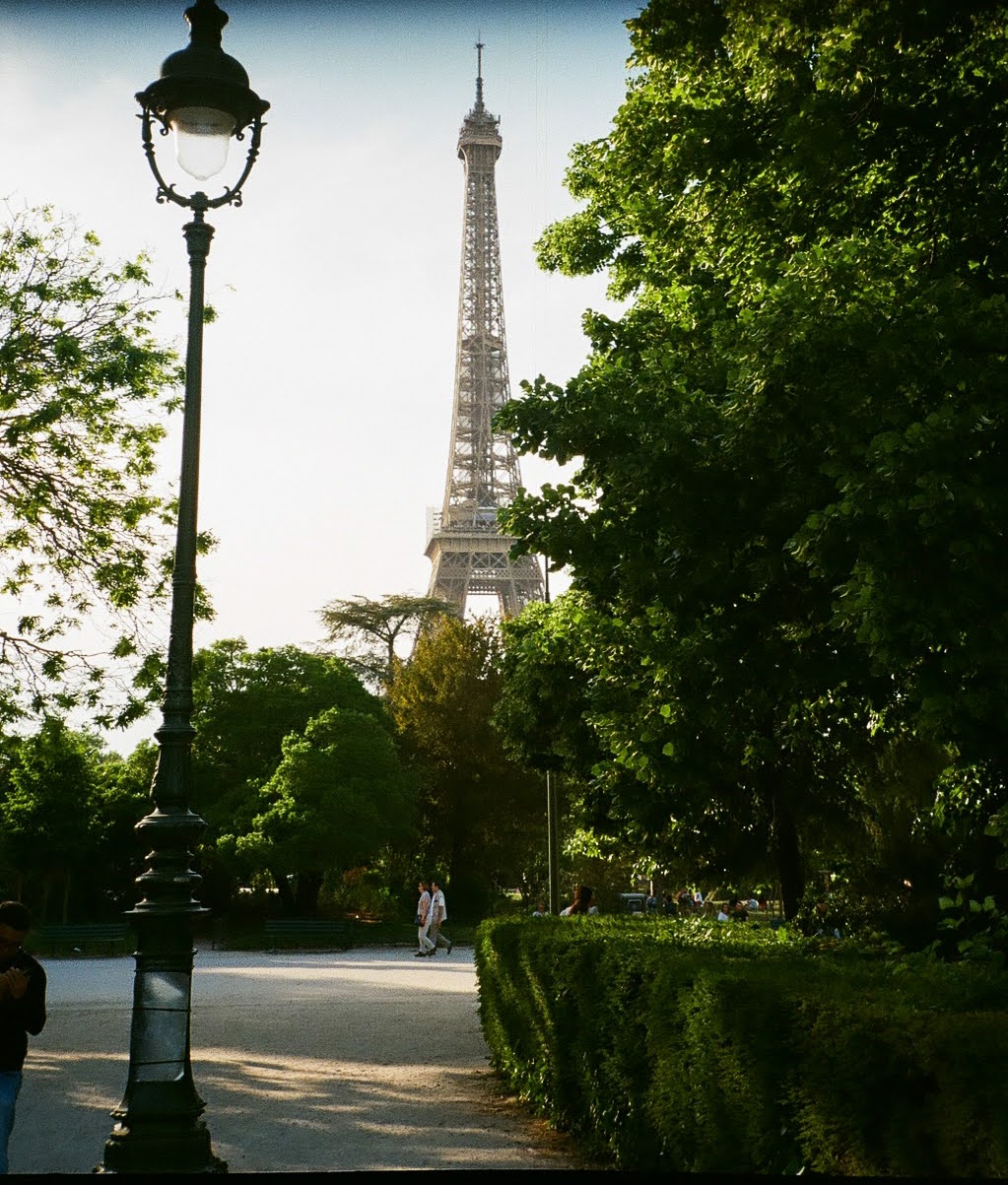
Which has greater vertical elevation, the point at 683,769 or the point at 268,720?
the point at 268,720

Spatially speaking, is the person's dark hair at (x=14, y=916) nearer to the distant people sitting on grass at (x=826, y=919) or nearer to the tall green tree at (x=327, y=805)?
the distant people sitting on grass at (x=826, y=919)

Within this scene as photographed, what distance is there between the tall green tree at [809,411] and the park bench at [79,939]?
2730cm

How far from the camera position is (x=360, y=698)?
165ft

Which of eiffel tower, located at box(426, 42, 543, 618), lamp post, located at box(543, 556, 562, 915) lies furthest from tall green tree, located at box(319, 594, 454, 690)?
lamp post, located at box(543, 556, 562, 915)

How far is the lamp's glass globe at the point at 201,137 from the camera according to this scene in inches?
293

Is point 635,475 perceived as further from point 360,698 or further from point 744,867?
point 360,698

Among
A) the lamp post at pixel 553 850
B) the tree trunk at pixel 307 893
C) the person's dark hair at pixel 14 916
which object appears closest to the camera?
the person's dark hair at pixel 14 916

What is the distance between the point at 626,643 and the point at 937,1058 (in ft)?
22.0

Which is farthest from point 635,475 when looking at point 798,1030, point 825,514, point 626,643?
point 798,1030

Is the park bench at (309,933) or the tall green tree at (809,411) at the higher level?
the tall green tree at (809,411)

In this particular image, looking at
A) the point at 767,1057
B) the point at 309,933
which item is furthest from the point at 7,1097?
the point at 309,933

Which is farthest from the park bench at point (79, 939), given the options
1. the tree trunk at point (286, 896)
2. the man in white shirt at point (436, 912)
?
the tree trunk at point (286, 896)

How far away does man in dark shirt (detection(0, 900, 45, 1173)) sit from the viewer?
20.0 ft

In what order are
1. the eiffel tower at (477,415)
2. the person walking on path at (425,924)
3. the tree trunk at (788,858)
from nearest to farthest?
the tree trunk at (788,858) → the person walking on path at (425,924) → the eiffel tower at (477,415)
